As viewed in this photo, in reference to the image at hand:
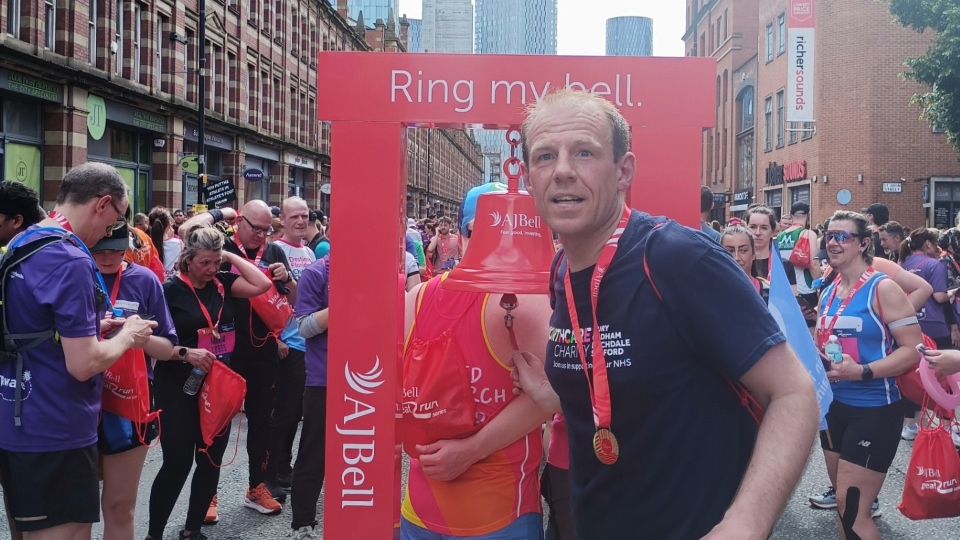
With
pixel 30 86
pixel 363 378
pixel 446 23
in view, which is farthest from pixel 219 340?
pixel 446 23

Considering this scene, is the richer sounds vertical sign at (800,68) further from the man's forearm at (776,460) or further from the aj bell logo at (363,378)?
the man's forearm at (776,460)

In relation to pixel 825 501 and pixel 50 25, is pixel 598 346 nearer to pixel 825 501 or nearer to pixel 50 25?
pixel 825 501

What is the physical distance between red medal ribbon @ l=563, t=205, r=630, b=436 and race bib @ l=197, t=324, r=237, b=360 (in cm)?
370

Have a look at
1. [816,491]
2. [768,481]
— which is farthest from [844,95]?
[768,481]

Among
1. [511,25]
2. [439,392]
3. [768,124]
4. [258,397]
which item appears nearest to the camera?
[439,392]

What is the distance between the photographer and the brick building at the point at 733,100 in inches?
1683

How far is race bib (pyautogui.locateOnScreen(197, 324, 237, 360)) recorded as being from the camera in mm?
5050

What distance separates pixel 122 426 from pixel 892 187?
30916 mm

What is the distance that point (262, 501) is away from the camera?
5781 mm

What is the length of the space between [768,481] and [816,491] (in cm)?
516

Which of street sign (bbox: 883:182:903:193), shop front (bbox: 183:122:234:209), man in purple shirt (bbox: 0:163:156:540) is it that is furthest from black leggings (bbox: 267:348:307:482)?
street sign (bbox: 883:182:903:193)

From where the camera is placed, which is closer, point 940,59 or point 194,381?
point 194,381

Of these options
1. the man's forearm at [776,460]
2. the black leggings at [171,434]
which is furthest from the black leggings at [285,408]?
the man's forearm at [776,460]

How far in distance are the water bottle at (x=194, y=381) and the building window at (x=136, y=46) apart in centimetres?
2027
